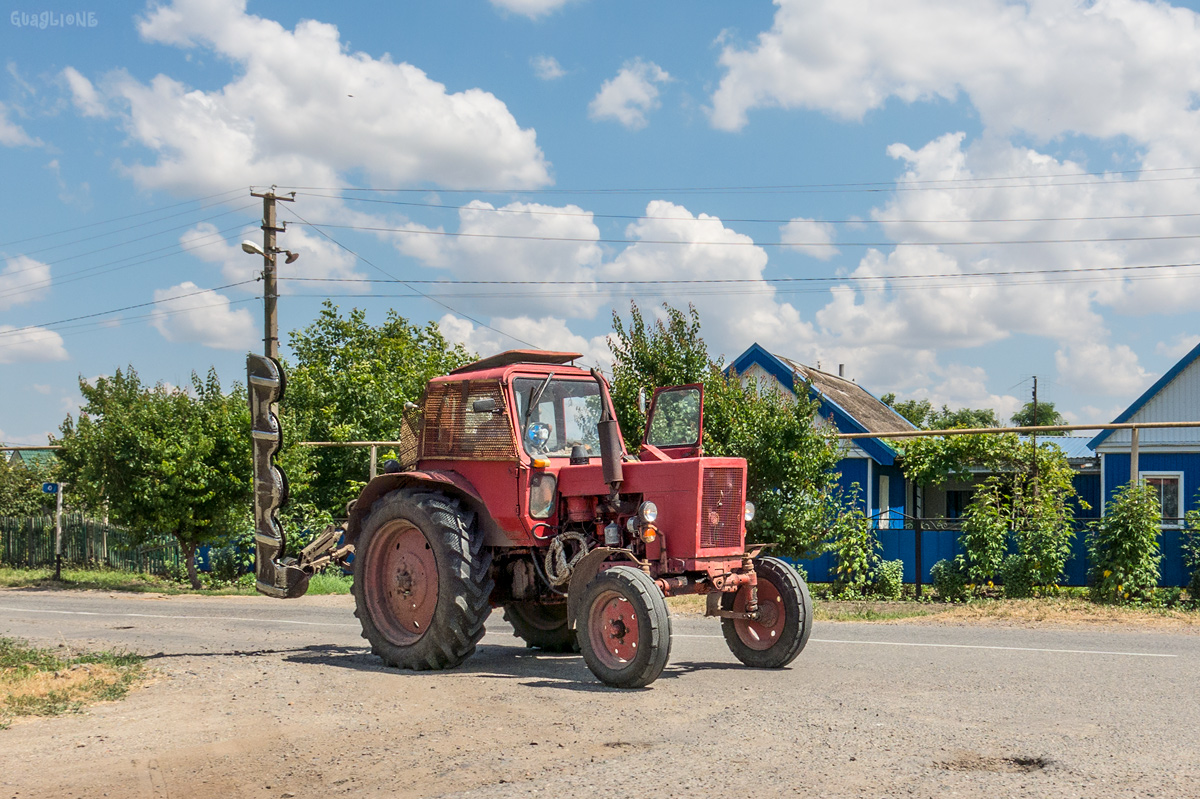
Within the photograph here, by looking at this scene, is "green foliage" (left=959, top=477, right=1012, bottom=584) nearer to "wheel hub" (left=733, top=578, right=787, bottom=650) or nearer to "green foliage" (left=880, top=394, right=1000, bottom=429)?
"wheel hub" (left=733, top=578, right=787, bottom=650)

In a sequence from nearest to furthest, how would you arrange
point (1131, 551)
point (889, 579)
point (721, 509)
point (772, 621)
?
point (721, 509)
point (772, 621)
point (1131, 551)
point (889, 579)

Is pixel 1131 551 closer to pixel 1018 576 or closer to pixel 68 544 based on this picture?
pixel 1018 576

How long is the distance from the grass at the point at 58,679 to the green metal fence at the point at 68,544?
686 inches

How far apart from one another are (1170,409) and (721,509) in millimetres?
22119

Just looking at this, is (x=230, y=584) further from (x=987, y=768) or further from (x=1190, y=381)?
(x=1190, y=381)

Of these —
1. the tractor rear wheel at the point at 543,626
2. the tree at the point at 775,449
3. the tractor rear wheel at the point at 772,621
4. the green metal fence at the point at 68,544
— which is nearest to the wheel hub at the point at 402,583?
the tractor rear wheel at the point at 543,626

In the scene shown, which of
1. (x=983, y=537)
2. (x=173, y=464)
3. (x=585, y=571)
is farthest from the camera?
(x=173, y=464)

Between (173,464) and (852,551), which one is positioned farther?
(173,464)

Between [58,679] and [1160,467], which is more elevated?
[1160,467]

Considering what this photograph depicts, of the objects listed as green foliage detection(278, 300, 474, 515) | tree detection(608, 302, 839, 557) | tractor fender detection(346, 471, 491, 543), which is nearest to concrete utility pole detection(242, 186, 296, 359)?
green foliage detection(278, 300, 474, 515)

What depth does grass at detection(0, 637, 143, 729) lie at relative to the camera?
7.60 meters

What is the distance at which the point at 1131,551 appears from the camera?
15.3 m

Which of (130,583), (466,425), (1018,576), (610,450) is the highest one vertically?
(466,425)

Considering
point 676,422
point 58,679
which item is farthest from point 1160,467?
point 58,679
